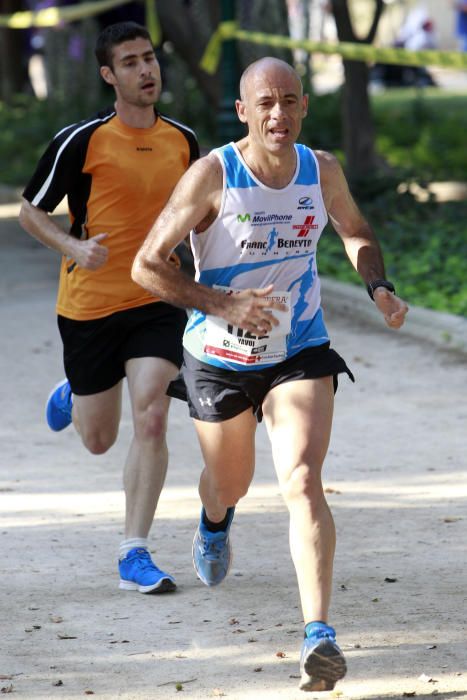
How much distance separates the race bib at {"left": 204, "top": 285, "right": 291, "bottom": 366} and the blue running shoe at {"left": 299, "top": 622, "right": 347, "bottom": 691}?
3.32 feet

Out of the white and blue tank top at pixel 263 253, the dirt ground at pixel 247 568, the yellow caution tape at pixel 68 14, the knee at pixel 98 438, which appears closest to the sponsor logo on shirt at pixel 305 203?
the white and blue tank top at pixel 263 253

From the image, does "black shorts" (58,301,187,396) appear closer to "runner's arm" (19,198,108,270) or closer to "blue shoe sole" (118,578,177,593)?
"runner's arm" (19,198,108,270)

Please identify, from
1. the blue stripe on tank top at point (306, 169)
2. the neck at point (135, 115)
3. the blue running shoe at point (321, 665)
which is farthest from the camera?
the neck at point (135, 115)

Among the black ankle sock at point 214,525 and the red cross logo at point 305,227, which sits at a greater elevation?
the red cross logo at point 305,227

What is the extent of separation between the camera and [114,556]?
6.36m

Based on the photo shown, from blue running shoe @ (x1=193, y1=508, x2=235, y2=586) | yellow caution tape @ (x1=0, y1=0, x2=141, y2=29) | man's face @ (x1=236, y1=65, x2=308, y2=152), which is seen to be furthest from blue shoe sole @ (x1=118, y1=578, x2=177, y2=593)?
yellow caution tape @ (x1=0, y1=0, x2=141, y2=29)

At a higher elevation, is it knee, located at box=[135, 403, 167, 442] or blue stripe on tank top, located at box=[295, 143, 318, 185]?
→ blue stripe on tank top, located at box=[295, 143, 318, 185]

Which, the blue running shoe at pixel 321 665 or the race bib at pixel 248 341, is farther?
the race bib at pixel 248 341

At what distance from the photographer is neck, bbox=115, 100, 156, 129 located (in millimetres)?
6246

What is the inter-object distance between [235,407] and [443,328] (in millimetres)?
5693

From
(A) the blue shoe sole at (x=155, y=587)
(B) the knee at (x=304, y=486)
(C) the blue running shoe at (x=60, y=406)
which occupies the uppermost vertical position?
(B) the knee at (x=304, y=486)

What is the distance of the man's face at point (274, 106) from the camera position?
498cm

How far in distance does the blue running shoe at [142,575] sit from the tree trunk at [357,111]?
12.2m

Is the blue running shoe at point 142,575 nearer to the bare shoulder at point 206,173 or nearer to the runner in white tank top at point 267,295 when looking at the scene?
the runner in white tank top at point 267,295
